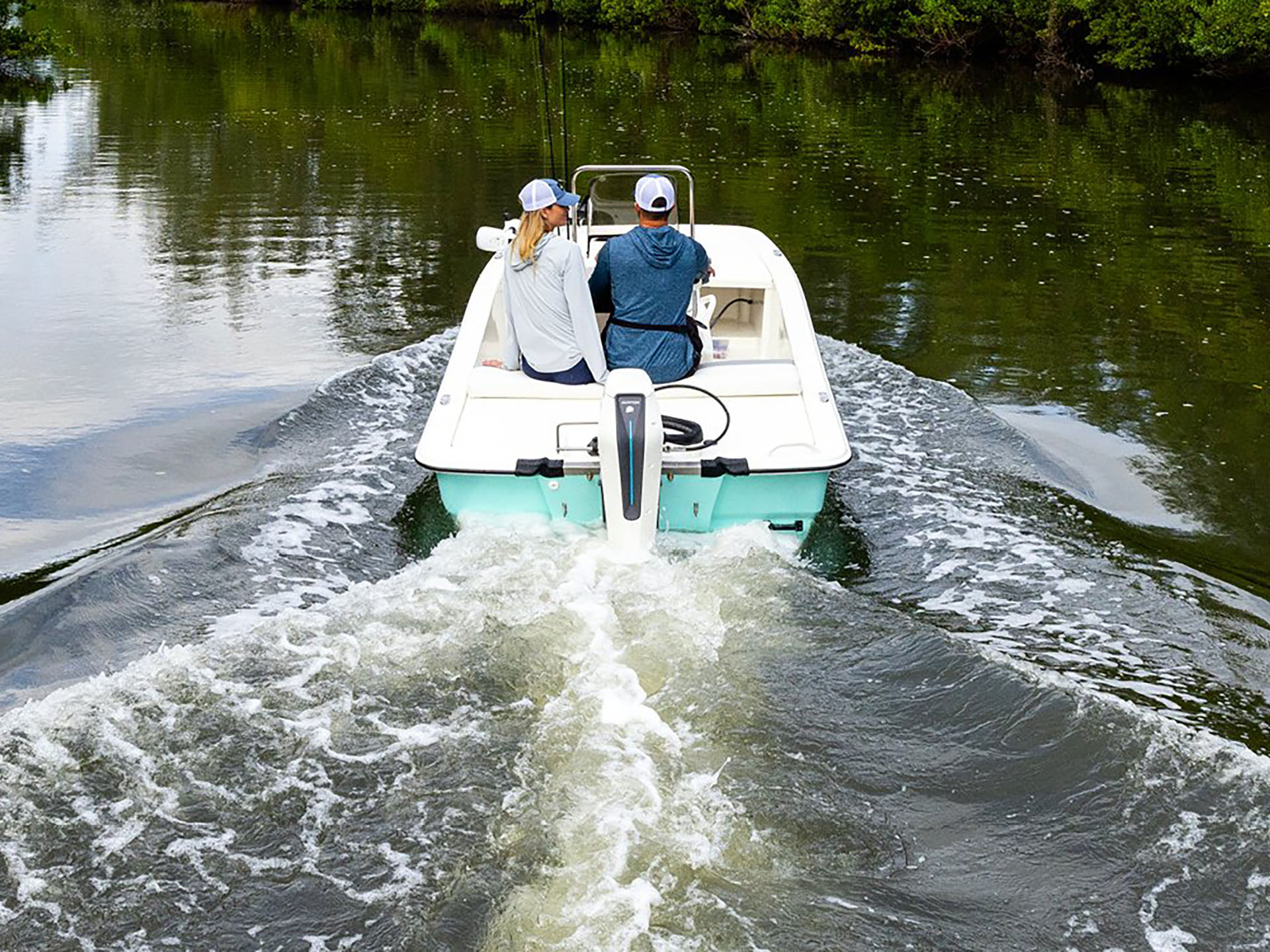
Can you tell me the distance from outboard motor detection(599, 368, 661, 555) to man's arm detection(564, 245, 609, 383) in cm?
95

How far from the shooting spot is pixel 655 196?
19.7 feet

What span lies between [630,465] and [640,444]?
0.08 meters

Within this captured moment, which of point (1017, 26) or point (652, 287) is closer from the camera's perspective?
point (652, 287)

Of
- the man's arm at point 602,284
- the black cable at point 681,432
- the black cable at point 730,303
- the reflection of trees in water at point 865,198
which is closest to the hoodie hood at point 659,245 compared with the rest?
the man's arm at point 602,284

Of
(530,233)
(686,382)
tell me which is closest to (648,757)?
(686,382)

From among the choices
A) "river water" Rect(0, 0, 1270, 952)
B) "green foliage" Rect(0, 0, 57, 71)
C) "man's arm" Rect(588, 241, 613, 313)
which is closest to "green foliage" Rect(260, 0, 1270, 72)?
"green foliage" Rect(0, 0, 57, 71)

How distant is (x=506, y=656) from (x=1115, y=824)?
1.90m

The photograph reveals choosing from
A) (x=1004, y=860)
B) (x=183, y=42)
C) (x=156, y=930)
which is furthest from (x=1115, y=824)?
(x=183, y=42)

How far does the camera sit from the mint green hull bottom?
17.2 feet

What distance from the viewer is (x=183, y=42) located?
3584cm

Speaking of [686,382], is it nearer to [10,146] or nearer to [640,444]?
[640,444]

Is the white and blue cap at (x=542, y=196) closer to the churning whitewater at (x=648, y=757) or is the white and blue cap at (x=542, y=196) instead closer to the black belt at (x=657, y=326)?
the black belt at (x=657, y=326)

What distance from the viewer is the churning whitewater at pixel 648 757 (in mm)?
3408

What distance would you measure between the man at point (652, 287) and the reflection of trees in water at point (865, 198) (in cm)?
257
